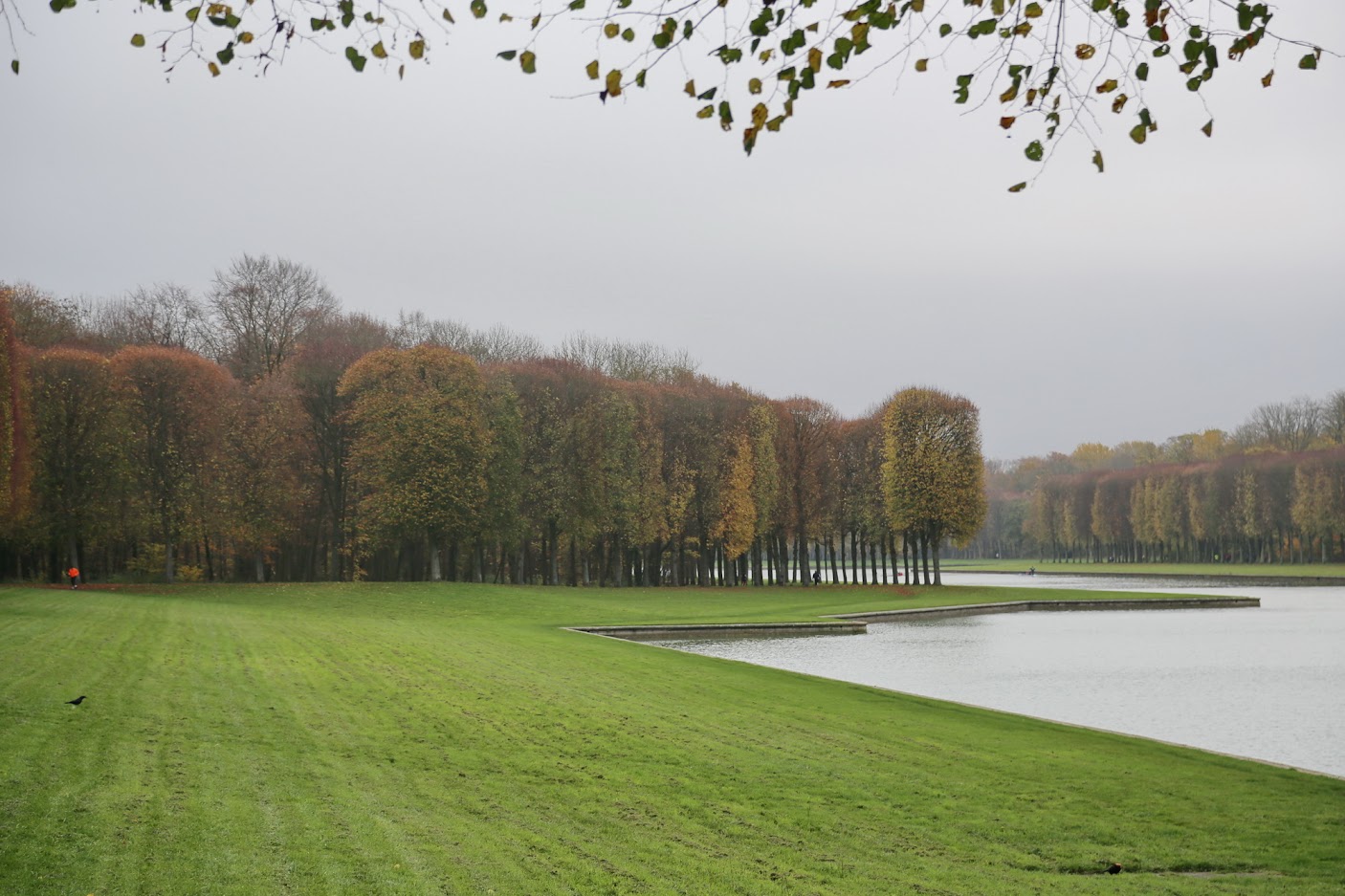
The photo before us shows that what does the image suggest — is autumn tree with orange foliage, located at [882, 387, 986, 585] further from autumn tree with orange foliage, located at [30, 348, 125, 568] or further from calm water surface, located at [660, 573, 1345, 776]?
autumn tree with orange foliage, located at [30, 348, 125, 568]

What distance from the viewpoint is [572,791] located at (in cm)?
974

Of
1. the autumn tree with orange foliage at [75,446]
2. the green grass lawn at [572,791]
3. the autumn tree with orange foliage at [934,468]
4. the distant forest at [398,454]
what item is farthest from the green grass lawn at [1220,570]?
the green grass lawn at [572,791]

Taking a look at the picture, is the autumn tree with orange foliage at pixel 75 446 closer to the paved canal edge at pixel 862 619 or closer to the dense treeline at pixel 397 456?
the dense treeline at pixel 397 456

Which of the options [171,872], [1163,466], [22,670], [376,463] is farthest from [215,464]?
[1163,466]

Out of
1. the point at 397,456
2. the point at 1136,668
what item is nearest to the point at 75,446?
the point at 397,456

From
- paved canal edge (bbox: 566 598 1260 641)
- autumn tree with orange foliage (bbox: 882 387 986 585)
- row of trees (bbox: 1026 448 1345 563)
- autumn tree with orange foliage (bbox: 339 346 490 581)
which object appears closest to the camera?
paved canal edge (bbox: 566 598 1260 641)

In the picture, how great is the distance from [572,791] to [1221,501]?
101 meters

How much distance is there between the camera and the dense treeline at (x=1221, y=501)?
88562 mm

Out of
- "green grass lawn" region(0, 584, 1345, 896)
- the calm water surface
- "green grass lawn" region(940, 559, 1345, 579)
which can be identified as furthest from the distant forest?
"green grass lawn" region(940, 559, 1345, 579)

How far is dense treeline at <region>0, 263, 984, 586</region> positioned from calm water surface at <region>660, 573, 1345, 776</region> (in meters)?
19.1

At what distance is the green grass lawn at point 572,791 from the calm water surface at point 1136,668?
8.93 ft

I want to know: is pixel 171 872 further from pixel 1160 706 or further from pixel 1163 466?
pixel 1163 466

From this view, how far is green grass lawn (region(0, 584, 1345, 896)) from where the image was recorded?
23.0ft

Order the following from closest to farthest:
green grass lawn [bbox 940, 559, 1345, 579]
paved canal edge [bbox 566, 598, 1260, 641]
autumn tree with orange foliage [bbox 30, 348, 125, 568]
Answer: paved canal edge [bbox 566, 598, 1260, 641] → autumn tree with orange foliage [bbox 30, 348, 125, 568] → green grass lawn [bbox 940, 559, 1345, 579]
